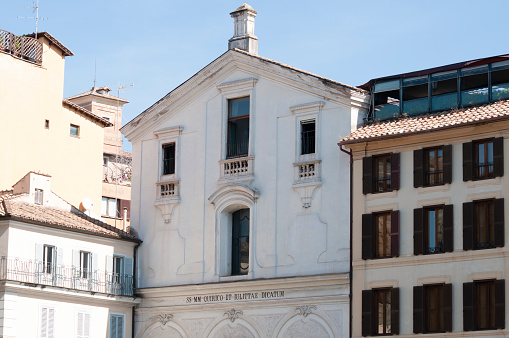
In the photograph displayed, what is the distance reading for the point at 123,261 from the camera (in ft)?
175

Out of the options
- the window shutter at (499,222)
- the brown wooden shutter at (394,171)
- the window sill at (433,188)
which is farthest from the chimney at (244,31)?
the window shutter at (499,222)

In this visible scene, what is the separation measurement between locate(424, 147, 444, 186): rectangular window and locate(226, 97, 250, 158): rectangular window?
9.22 meters

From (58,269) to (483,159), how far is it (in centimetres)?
1793

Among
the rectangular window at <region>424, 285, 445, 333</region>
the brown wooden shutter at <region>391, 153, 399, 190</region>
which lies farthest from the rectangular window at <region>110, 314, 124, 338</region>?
the rectangular window at <region>424, 285, 445, 333</region>

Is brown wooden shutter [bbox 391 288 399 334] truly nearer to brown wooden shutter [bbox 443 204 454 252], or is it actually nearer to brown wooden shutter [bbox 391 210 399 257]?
brown wooden shutter [bbox 391 210 399 257]

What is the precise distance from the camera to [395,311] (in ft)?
148

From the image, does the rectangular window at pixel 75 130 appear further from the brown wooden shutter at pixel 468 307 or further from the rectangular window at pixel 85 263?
the brown wooden shutter at pixel 468 307

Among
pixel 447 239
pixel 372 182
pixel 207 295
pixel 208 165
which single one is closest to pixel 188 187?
pixel 208 165

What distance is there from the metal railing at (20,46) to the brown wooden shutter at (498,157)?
25222 mm

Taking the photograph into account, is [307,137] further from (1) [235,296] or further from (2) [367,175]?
(1) [235,296]

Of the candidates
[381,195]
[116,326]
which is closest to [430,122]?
[381,195]

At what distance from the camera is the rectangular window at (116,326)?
51875mm

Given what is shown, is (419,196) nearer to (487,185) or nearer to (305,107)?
(487,185)

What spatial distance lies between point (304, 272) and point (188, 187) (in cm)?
752
